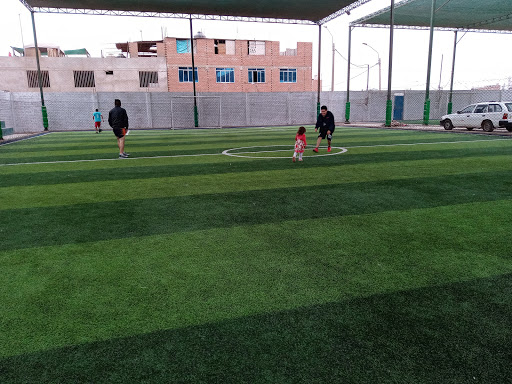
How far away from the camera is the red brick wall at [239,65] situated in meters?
50.4

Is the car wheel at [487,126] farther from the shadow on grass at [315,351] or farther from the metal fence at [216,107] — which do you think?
the shadow on grass at [315,351]

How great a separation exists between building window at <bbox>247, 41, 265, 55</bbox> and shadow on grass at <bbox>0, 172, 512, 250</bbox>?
49.7 metres

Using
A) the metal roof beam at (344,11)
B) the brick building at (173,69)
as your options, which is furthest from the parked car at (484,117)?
the brick building at (173,69)

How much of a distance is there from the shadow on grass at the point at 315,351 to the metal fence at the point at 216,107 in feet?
100

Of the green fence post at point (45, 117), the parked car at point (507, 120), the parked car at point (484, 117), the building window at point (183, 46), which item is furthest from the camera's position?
the building window at point (183, 46)

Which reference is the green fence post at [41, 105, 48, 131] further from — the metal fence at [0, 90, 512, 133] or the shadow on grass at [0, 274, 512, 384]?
the shadow on grass at [0, 274, 512, 384]

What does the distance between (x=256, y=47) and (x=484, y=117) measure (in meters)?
38.7

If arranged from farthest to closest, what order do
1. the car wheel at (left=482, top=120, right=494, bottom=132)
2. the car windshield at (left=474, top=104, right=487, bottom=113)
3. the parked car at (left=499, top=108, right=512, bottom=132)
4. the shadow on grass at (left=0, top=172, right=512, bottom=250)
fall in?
the car windshield at (left=474, top=104, right=487, bottom=113)
the car wheel at (left=482, top=120, right=494, bottom=132)
the parked car at (left=499, top=108, right=512, bottom=132)
the shadow on grass at (left=0, top=172, right=512, bottom=250)

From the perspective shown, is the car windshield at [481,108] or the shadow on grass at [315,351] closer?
the shadow on grass at [315,351]

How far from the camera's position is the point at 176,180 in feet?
28.4

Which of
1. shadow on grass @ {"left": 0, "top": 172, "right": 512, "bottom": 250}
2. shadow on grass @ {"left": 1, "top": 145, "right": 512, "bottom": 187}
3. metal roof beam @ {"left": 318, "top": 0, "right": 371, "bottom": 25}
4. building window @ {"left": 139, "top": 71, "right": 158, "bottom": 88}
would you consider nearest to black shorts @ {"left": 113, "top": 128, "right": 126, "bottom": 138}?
shadow on grass @ {"left": 1, "top": 145, "right": 512, "bottom": 187}

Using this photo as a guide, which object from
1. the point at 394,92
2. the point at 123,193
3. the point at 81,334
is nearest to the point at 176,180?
the point at 123,193

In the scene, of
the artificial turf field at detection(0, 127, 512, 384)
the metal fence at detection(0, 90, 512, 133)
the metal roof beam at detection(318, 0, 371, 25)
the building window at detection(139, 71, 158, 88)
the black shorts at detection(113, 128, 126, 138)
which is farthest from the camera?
the building window at detection(139, 71, 158, 88)

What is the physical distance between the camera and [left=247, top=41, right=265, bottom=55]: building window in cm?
5359
